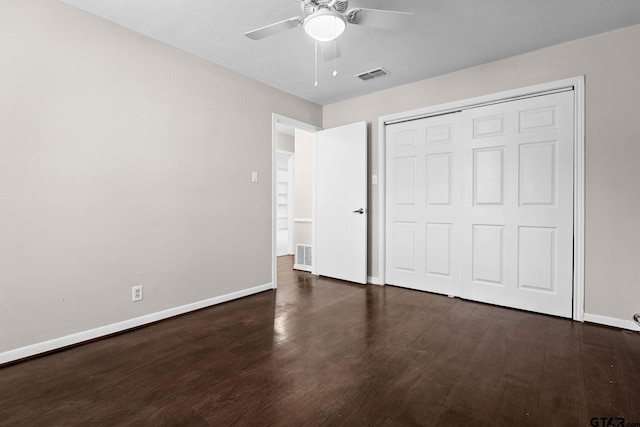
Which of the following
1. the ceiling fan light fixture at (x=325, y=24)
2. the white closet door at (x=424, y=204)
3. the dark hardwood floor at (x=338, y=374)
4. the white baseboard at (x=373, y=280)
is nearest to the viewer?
the dark hardwood floor at (x=338, y=374)

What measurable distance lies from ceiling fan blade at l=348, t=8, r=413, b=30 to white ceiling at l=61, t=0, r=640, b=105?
1.10ft

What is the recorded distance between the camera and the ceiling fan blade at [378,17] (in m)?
1.86

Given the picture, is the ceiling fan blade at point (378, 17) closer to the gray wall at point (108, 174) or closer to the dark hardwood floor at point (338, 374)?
the gray wall at point (108, 174)

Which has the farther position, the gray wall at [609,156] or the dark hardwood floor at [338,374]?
the gray wall at [609,156]

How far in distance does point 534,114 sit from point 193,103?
10.9ft

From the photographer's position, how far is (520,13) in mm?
2377

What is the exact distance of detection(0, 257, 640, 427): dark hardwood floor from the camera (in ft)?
5.06

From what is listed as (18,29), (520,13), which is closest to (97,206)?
(18,29)

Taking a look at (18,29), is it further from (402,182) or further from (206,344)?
(402,182)

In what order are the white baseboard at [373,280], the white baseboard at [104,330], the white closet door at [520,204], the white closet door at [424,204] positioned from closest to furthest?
the white baseboard at [104,330], the white closet door at [520,204], the white closet door at [424,204], the white baseboard at [373,280]

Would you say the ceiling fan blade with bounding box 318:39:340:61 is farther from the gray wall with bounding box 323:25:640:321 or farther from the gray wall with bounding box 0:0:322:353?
the gray wall with bounding box 323:25:640:321

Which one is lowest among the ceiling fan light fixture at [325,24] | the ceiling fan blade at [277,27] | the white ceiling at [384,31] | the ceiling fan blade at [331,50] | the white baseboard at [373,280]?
the white baseboard at [373,280]

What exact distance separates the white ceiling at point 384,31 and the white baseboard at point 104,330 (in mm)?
2448

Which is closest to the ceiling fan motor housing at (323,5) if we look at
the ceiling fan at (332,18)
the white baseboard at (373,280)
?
the ceiling fan at (332,18)
